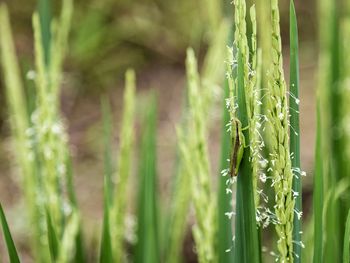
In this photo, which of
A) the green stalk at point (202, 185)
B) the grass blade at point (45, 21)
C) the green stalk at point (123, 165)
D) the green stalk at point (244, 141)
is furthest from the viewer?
the grass blade at point (45, 21)

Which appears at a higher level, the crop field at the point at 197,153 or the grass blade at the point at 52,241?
the crop field at the point at 197,153

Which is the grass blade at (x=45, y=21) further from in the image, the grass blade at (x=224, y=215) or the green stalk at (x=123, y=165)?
the grass blade at (x=224, y=215)

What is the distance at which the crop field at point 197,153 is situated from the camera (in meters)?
0.72

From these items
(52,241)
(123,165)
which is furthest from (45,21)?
(52,241)

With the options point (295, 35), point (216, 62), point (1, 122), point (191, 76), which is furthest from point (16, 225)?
point (295, 35)

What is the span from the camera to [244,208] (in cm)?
74

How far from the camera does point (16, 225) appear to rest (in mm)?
2402

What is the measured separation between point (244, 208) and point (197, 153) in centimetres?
18

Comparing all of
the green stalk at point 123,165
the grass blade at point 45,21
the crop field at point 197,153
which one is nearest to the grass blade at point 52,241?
the crop field at point 197,153

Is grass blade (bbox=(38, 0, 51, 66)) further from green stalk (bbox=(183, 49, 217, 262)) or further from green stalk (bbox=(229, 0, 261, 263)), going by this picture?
green stalk (bbox=(229, 0, 261, 263))

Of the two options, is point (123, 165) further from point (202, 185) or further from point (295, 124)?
point (295, 124)

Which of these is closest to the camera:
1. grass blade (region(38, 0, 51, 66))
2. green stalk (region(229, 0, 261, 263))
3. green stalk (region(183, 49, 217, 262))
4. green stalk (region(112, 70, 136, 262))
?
green stalk (region(229, 0, 261, 263))

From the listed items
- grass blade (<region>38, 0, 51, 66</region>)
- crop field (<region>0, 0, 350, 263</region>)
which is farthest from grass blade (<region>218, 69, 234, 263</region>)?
grass blade (<region>38, 0, 51, 66</region>)

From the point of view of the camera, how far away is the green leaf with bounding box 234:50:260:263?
2.37 ft
